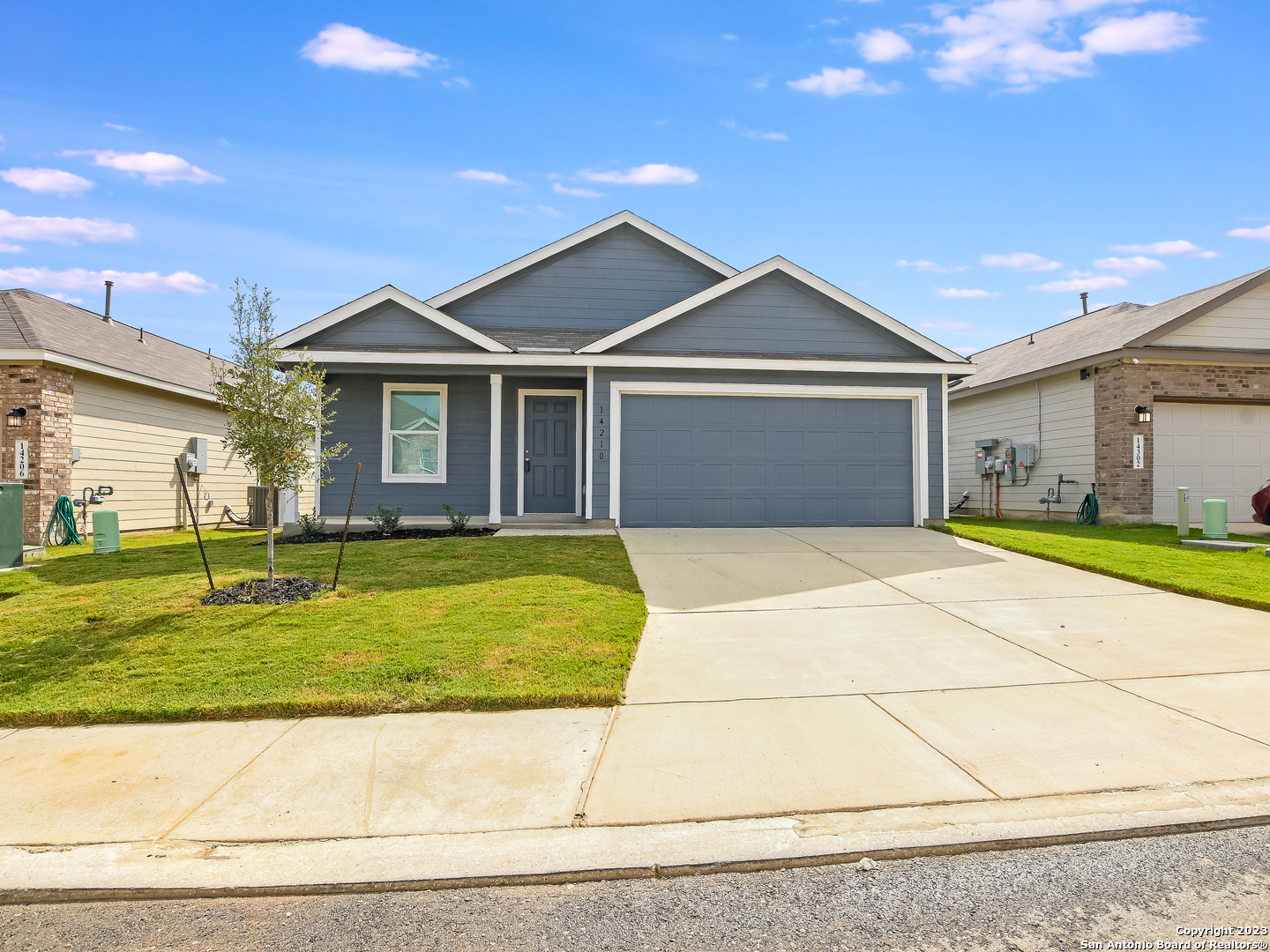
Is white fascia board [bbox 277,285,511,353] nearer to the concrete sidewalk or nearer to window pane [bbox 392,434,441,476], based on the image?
window pane [bbox 392,434,441,476]

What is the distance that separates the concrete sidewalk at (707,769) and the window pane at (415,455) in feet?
27.4

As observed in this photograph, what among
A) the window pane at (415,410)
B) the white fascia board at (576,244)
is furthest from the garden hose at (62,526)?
the white fascia board at (576,244)

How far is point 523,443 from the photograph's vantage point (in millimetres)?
13531

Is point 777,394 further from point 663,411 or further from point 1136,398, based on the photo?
point 1136,398

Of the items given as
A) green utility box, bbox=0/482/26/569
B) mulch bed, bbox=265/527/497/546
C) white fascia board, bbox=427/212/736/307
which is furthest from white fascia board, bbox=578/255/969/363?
green utility box, bbox=0/482/26/569

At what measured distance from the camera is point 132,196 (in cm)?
1362

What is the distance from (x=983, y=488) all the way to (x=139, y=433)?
19.7 m

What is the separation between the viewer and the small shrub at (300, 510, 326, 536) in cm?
1177

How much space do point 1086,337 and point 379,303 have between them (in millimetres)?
15305

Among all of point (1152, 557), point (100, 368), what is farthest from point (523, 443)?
point (1152, 557)

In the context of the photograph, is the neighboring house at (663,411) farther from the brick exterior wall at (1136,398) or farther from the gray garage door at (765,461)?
the brick exterior wall at (1136,398)

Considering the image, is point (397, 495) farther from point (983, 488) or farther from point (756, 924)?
point (983, 488)

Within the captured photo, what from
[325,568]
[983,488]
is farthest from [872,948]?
[983,488]

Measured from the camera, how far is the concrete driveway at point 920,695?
3.40m
